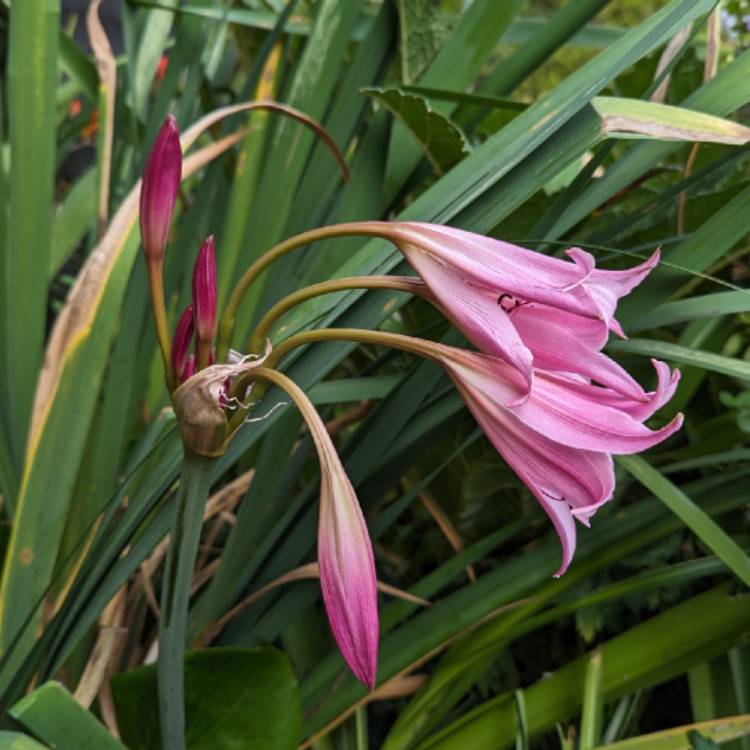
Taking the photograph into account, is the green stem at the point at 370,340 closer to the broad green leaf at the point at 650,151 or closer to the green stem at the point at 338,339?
Answer: the green stem at the point at 338,339

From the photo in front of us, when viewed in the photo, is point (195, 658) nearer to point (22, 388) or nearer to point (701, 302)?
point (22, 388)

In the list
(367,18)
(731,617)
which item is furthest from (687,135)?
(367,18)

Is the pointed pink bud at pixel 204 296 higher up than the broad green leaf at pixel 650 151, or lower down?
lower down

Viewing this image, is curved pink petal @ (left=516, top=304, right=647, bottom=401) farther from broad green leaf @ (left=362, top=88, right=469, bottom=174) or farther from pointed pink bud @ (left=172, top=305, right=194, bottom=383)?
broad green leaf @ (left=362, top=88, right=469, bottom=174)

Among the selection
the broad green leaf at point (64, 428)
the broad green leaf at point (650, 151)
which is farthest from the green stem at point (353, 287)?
the broad green leaf at point (64, 428)

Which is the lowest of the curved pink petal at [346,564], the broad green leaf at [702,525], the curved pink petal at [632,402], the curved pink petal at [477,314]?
the broad green leaf at [702,525]

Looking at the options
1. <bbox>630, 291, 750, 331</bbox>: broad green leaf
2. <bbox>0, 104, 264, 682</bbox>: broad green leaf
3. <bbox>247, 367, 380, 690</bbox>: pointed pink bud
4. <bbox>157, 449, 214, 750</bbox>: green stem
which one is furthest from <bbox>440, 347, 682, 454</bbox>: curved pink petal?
<bbox>0, 104, 264, 682</bbox>: broad green leaf
